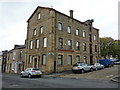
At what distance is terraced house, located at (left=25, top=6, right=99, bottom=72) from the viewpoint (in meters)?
22.2

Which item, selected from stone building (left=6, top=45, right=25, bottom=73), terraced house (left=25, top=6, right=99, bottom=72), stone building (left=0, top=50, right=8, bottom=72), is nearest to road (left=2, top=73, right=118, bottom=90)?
terraced house (left=25, top=6, right=99, bottom=72)

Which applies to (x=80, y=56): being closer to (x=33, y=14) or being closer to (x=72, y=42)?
(x=72, y=42)

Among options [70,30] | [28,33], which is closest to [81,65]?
[70,30]

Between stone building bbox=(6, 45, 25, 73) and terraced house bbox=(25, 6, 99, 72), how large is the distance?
19.2 feet

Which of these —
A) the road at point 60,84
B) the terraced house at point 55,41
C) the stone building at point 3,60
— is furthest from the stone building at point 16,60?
the road at point 60,84

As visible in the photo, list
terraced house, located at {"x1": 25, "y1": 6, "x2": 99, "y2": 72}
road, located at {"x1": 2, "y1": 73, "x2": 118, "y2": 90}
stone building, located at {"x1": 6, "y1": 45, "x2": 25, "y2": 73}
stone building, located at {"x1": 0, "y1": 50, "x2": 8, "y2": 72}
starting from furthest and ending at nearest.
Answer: stone building, located at {"x1": 0, "y1": 50, "x2": 8, "y2": 72}
stone building, located at {"x1": 6, "y1": 45, "x2": 25, "y2": 73}
terraced house, located at {"x1": 25, "y1": 6, "x2": 99, "y2": 72}
road, located at {"x1": 2, "y1": 73, "x2": 118, "y2": 90}

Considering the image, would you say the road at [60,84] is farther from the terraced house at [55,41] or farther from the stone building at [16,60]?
the stone building at [16,60]

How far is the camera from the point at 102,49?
44.6 meters

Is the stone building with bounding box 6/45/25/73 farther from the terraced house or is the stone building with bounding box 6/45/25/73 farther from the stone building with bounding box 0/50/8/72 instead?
the terraced house

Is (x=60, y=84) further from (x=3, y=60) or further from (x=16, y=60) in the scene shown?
(x=3, y=60)

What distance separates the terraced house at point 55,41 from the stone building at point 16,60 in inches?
231

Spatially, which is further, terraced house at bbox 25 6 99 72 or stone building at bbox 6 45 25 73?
stone building at bbox 6 45 25 73

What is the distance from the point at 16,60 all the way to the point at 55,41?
17786mm

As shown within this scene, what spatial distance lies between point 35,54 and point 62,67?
657cm
